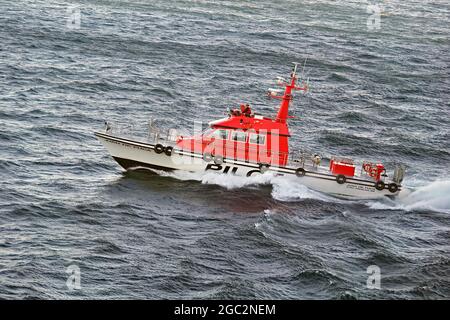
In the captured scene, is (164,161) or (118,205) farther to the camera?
(164,161)

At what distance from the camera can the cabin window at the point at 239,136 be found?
45125 millimetres

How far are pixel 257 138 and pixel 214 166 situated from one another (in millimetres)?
2757

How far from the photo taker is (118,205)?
41094mm

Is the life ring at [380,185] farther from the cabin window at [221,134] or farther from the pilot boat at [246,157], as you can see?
the cabin window at [221,134]

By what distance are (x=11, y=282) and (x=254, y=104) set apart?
32868 mm

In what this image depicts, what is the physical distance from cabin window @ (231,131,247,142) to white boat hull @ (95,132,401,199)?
118 centimetres

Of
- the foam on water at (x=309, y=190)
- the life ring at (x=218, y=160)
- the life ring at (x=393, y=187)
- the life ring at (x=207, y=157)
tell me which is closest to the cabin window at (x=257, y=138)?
the foam on water at (x=309, y=190)

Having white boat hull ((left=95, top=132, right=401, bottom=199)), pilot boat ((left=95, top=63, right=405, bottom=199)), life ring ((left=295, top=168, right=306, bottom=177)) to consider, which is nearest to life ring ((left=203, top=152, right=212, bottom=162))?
pilot boat ((left=95, top=63, right=405, bottom=199))

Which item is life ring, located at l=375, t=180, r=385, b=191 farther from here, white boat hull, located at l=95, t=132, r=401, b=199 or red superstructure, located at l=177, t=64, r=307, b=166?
red superstructure, located at l=177, t=64, r=307, b=166

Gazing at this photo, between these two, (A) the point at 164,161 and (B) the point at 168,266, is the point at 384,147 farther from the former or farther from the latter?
(B) the point at 168,266

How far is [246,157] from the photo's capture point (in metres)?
45.3

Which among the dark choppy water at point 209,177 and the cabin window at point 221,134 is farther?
the cabin window at point 221,134

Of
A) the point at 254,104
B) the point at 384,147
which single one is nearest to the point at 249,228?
the point at 384,147

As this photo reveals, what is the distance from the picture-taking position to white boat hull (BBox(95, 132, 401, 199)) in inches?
1777
